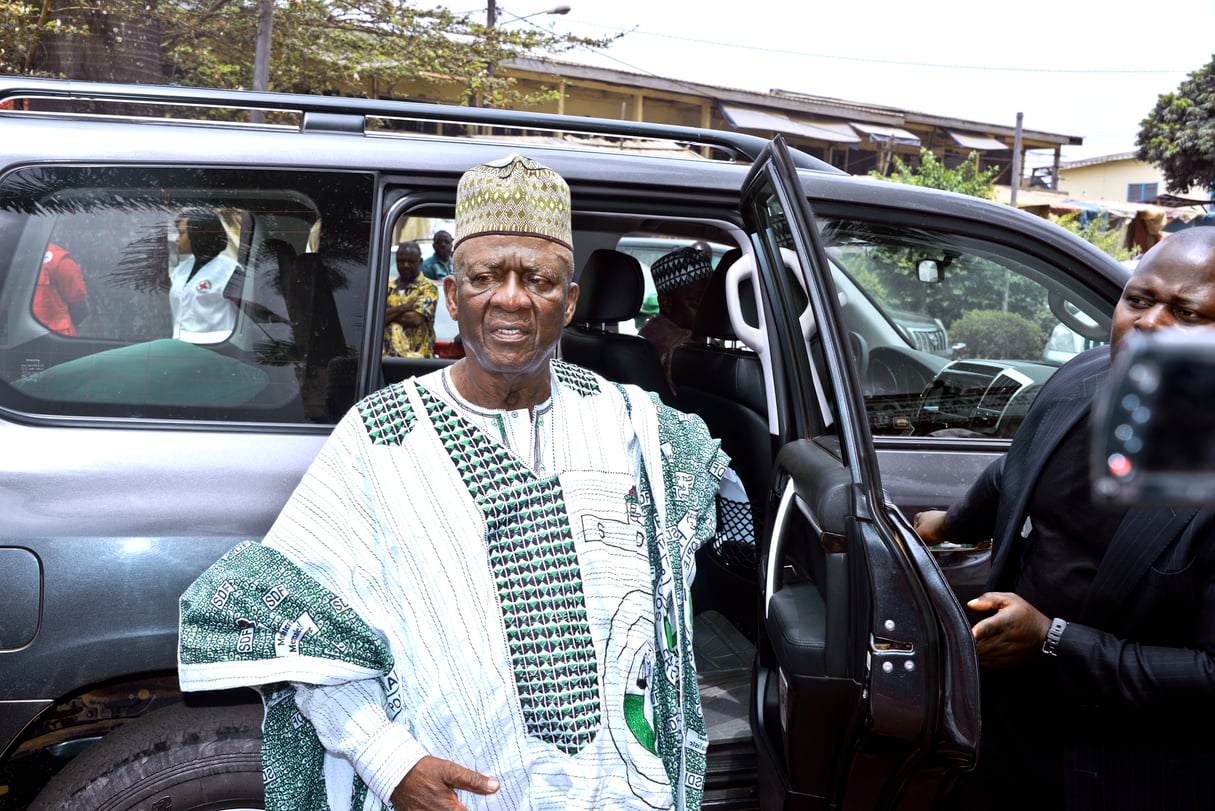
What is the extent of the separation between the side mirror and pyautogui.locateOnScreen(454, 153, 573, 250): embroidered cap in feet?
4.25

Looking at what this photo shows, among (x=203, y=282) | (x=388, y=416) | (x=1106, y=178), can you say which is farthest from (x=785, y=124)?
(x=1106, y=178)

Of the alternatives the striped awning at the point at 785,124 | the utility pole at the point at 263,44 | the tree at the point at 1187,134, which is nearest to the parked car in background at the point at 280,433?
the utility pole at the point at 263,44

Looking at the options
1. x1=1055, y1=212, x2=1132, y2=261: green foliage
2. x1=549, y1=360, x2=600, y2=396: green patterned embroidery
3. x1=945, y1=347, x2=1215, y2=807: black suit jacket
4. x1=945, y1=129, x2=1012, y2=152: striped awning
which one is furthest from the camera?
x1=945, y1=129, x2=1012, y2=152: striped awning

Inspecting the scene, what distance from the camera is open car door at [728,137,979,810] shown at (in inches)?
60.6

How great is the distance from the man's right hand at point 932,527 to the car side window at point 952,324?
1.08ft

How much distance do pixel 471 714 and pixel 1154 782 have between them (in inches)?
46.5

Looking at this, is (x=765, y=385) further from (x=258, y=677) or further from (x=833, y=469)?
(x=258, y=677)

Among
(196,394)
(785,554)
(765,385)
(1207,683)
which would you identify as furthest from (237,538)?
(1207,683)

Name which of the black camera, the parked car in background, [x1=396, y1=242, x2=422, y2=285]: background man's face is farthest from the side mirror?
[x1=396, y1=242, x2=422, y2=285]: background man's face

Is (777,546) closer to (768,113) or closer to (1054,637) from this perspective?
(1054,637)

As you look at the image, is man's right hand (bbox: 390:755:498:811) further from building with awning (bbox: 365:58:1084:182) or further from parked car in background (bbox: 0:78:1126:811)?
building with awning (bbox: 365:58:1084:182)

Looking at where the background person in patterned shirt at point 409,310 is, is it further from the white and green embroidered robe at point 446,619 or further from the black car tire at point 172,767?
the white and green embroidered robe at point 446,619

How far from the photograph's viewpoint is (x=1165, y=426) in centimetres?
50

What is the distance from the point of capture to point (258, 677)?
5.05 feet
